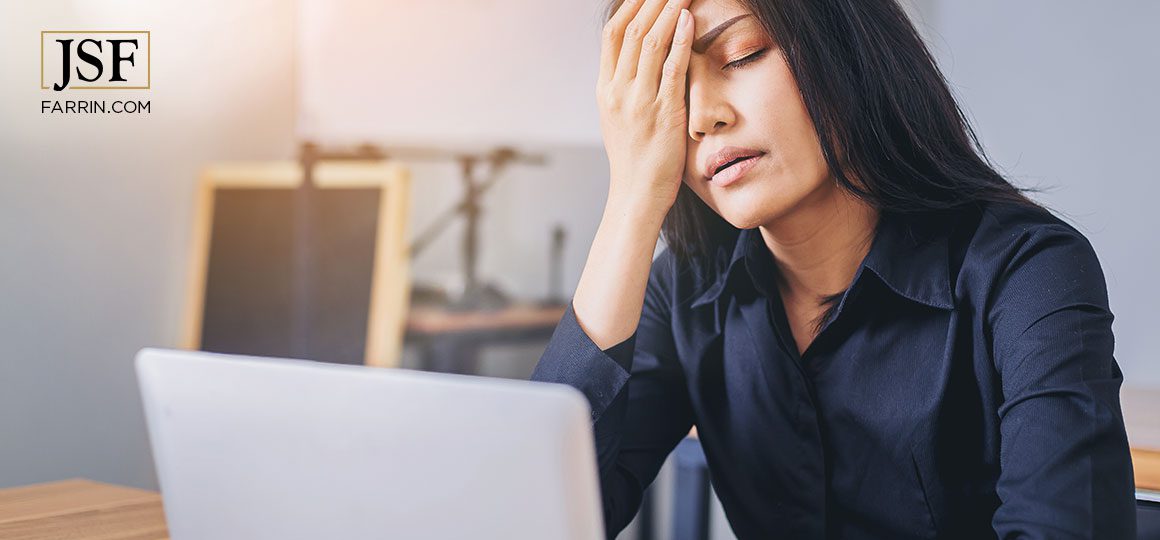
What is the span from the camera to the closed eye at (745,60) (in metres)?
1.03

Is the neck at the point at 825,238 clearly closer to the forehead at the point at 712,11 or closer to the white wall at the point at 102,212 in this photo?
the forehead at the point at 712,11

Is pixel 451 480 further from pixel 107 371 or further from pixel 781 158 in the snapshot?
pixel 107 371

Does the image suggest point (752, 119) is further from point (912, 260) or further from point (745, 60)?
point (912, 260)

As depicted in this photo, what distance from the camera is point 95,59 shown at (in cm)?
211

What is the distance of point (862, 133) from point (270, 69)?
6.05ft

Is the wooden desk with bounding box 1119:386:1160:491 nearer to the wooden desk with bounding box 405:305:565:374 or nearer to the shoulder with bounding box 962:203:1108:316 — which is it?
the shoulder with bounding box 962:203:1108:316

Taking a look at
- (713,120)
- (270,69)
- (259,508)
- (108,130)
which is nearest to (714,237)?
(713,120)

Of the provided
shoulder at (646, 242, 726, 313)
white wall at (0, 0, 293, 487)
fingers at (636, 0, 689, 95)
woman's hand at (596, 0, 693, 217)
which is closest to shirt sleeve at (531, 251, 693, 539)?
shoulder at (646, 242, 726, 313)

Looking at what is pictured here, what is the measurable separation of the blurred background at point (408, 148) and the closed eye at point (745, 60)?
1.29m

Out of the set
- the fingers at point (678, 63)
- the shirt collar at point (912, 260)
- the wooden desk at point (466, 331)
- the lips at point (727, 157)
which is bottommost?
the wooden desk at point (466, 331)

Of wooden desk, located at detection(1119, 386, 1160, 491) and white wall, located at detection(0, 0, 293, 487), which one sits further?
white wall, located at detection(0, 0, 293, 487)

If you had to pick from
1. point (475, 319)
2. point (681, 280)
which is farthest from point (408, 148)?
point (681, 280)

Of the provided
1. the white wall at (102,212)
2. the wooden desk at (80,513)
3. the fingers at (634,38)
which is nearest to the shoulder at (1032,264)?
the fingers at (634,38)

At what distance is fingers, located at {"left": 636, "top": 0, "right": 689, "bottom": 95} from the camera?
1.07 metres
